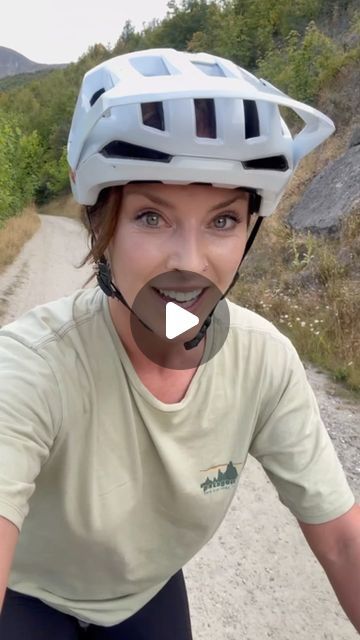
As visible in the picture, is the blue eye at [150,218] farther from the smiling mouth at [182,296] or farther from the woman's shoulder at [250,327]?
the woman's shoulder at [250,327]

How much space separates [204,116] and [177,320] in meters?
0.42

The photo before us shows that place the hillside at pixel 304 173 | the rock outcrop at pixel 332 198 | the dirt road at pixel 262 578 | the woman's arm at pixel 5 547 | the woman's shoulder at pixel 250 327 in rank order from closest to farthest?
the woman's arm at pixel 5 547 < the woman's shoulder at pixel 250 327 < the dirt road at pixel 262 578 < the hillside at pixel 304 173 < the rock outcrop at pixel 332 198

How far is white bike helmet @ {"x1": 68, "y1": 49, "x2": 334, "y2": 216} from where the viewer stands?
1.16 metres

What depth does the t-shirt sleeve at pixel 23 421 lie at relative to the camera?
40.0 inches

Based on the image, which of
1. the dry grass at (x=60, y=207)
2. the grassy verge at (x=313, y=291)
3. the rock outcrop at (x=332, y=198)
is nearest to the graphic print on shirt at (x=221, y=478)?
the grassy verge at (x=313, y=291)

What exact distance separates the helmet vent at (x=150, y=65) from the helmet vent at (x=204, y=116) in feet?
0.32

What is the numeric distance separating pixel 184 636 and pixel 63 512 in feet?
1.82

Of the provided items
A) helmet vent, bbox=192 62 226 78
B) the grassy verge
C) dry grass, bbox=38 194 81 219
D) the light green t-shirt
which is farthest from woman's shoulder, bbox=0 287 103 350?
dry grass, bbox=38 194 81 219

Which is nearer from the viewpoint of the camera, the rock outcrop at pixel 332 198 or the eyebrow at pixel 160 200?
the eyebrow at pixel 160 200

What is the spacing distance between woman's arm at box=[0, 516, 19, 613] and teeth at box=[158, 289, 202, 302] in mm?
511

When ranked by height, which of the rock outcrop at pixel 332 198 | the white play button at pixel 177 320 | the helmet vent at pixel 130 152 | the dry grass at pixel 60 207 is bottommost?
the dry grass at pixel 60 207

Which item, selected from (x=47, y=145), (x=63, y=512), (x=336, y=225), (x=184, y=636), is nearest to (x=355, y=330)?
(x=336, y=225)

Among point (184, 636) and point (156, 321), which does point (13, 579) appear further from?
point (156, 321)

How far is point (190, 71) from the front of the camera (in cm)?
121
